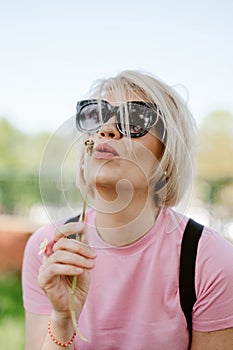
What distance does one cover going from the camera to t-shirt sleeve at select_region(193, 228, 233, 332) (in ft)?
4.08

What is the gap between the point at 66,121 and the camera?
1.19m

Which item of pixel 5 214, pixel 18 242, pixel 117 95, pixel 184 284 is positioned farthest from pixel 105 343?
pixel 5 214

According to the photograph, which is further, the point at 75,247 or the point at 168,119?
the point at 168,119

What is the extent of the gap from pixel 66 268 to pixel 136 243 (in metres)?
0.29

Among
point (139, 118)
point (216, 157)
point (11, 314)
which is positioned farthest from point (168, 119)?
point (216, 157)

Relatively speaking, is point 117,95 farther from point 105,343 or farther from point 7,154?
point 7,154

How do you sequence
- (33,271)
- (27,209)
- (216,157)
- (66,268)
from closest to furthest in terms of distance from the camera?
1. (66,268)
2. (33,271)
3. (27,209)
4. (216,157)

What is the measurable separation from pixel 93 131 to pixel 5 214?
178 inches

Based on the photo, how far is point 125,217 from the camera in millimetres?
1313

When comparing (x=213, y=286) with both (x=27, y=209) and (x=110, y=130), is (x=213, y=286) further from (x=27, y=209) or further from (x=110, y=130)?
(x=27, y=209)

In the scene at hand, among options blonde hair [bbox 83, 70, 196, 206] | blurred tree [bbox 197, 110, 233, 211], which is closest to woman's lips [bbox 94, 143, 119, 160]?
blonde hair [bbox 83, 70, 196, 206]

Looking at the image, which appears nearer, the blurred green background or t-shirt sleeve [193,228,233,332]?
t-shirt sleeve [193,228,233,332]

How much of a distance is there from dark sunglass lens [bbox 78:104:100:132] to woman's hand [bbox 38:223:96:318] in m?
0.20

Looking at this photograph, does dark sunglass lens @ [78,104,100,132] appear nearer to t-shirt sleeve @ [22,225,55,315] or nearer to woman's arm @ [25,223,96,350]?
woman's arm @ [25,223,96,350]
